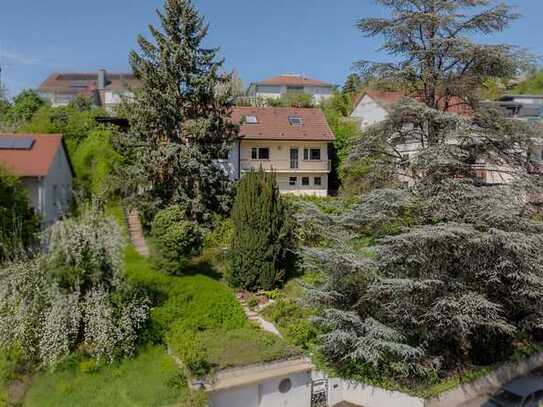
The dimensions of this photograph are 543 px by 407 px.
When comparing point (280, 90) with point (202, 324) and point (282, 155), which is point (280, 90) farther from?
point (202, 324)

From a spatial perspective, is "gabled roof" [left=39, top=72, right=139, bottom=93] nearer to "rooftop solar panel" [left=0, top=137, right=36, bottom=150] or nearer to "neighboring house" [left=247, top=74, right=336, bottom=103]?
"neighboring house" [left=247, top=74, right=336, bottom=103]

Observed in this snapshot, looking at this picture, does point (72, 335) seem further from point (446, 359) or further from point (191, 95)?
point (191, 95)

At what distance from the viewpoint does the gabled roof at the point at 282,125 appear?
1176 inches

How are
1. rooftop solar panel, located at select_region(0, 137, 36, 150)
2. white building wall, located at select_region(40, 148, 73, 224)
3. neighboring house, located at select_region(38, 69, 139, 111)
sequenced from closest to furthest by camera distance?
white building wall, located at select_region(40, 148, 73, 224)
rooftop solar panel, located at select_region(0, 137, 36, 150)
neighboring house, located at select_region(38, 69, 139, 111)

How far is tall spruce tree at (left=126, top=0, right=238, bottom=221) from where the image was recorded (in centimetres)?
2122

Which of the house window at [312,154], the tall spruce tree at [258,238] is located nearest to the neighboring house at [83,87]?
the house window at [312,154]

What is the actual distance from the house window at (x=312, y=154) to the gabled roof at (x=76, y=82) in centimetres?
4750

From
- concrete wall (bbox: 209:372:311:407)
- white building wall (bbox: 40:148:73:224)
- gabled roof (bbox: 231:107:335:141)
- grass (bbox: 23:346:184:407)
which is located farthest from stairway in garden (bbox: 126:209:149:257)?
gabled roof (bbox: 231:107:335:141)

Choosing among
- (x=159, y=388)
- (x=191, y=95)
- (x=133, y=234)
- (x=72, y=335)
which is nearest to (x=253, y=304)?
(x=159, y=388)

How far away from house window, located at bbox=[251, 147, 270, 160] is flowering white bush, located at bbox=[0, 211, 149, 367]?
1797 cm

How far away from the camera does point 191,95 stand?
72.5 feet

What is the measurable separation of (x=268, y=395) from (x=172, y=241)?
6.55 m

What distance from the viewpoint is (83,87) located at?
72.1 m

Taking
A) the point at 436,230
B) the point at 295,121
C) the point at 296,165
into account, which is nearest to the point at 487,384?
the point at 436,230
